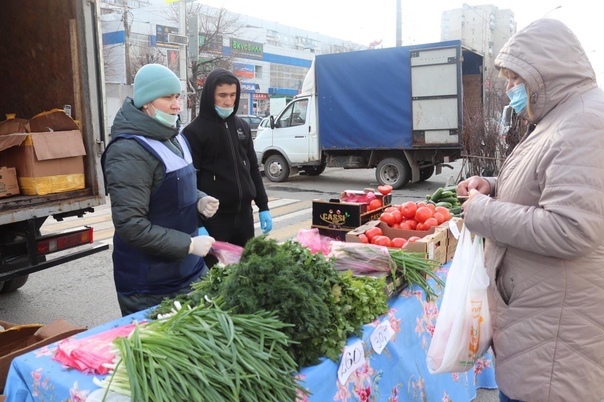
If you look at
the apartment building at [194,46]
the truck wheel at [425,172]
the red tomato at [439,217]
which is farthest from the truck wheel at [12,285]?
the truck wheel at [425,172]

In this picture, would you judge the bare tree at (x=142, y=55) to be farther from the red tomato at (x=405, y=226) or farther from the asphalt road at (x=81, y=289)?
the red tomato at (x=405, y=226)

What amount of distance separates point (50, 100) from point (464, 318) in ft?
14.9

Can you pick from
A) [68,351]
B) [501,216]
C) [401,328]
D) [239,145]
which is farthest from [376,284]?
[239,145]

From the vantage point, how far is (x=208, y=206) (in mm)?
2977

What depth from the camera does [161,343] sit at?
5.72 ft

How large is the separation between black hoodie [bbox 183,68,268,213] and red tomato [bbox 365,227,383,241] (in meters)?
0.91

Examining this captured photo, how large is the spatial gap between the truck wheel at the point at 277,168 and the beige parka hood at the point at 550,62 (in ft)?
40.2

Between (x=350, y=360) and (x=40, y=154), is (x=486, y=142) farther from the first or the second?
(x=350, y=360)

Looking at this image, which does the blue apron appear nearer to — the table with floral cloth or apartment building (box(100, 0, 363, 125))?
the table with floral cloth

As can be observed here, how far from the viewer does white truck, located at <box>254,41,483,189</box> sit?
1144 centimetres

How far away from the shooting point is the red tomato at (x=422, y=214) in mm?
3681

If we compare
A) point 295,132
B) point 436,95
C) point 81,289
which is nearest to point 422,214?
point 81,289

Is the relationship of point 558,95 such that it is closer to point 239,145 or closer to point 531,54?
point 531,54

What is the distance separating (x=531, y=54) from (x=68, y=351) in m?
1.91
